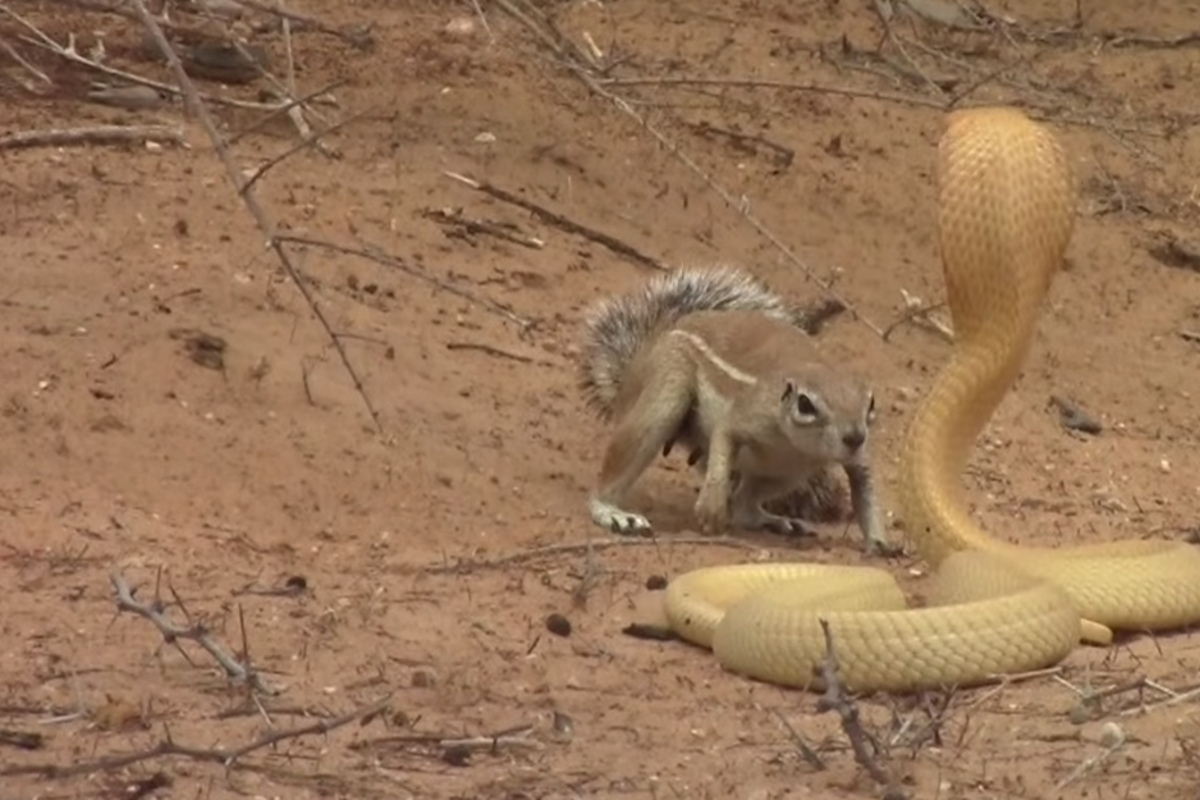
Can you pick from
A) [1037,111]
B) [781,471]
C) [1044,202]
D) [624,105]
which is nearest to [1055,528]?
[781,471]

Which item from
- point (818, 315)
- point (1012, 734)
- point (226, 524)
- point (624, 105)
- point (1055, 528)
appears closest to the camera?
point (1012, 734)

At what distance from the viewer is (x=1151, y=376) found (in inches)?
437

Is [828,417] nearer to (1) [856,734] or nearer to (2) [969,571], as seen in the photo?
(2) [969,571]

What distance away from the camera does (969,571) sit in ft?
22.6

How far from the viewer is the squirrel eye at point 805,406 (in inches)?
329

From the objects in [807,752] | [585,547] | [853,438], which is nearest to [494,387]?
[853,438]

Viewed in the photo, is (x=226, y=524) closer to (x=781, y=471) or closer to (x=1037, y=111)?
(x=781, y=471)

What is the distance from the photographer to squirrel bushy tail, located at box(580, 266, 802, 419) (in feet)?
29.9

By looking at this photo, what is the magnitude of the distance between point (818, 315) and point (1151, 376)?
1658 mm

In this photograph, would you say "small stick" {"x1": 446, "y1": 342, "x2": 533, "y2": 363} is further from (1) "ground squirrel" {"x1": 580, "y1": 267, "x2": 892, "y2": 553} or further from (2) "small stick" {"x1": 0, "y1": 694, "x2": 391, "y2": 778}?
(2) "small stick" {"x1": 0, "y1": 694, "x2": 391, "y2": 778}

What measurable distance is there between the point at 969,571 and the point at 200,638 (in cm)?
216

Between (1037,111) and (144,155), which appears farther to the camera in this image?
(1037,111)

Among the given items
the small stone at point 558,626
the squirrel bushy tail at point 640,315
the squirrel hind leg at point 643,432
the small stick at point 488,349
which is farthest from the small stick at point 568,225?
the small stone at point 558,626

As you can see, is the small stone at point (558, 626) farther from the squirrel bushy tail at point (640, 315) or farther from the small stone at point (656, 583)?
the squirrel bushy tail at point (640, 315)
